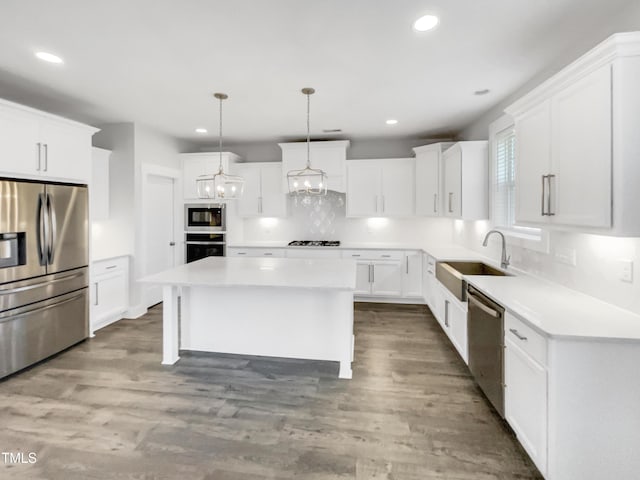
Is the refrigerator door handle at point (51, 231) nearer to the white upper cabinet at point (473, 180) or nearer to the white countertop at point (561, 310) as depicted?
the white countertop at point (561, 310)

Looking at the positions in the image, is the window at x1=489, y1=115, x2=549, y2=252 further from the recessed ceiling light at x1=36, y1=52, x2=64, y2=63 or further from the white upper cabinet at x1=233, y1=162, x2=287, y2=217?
the recessed ceiling light at x1=36, y1=52, x2=64, y2=63

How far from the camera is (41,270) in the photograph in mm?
3084

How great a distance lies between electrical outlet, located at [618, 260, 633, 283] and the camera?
1841 millimetres

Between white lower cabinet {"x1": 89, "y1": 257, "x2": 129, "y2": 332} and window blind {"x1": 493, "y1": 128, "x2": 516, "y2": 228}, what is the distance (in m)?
4.52

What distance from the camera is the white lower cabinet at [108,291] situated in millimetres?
3861

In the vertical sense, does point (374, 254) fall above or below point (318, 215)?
below

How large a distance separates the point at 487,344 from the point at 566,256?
0.87 m

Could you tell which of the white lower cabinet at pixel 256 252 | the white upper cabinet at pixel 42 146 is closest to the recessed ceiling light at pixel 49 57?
the white upper cabinet at pixel 42 146

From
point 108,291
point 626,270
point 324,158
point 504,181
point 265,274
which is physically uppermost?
point 324,158

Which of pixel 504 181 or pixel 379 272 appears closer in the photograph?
pixel 504 181

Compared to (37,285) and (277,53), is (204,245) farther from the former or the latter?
(277,53)

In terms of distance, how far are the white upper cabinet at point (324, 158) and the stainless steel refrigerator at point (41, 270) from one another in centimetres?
280

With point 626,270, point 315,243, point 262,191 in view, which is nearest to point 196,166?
point 262,191

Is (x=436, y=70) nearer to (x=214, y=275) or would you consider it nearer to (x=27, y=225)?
(x=214, y=275)
